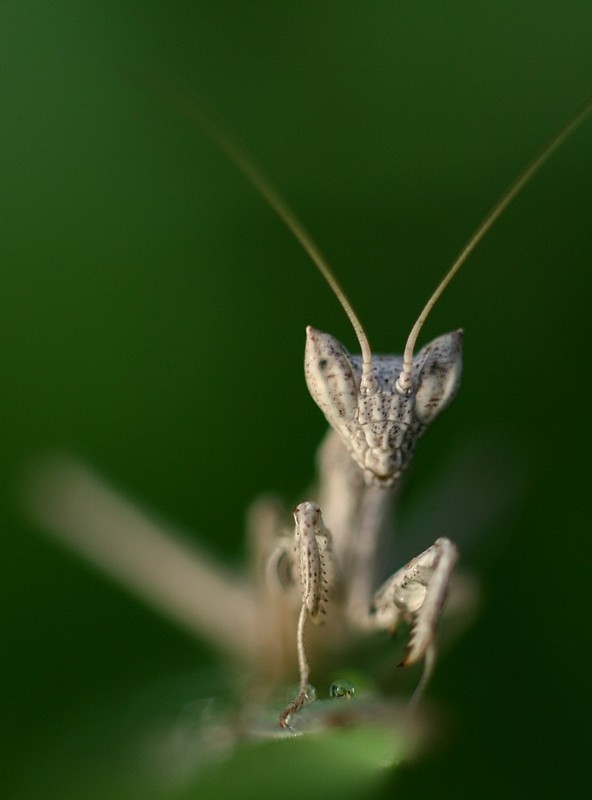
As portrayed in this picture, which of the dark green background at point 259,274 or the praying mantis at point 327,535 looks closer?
the praying mantis at point 327,535

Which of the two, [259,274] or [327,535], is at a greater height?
[259,274]

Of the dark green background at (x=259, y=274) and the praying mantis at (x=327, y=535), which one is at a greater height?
the dark green background at (x=259, y=274)

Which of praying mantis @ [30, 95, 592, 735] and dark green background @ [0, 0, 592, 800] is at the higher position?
dark green background @ [0, 0, 592, 800]

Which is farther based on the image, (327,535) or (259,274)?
(259,274)

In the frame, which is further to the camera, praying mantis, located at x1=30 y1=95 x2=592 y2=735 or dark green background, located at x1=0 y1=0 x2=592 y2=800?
dark green background, located at x1=0 y1=0 x2=592 y2=800

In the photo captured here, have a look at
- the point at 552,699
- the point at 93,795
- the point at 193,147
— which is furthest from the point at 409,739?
the point at 193,147
